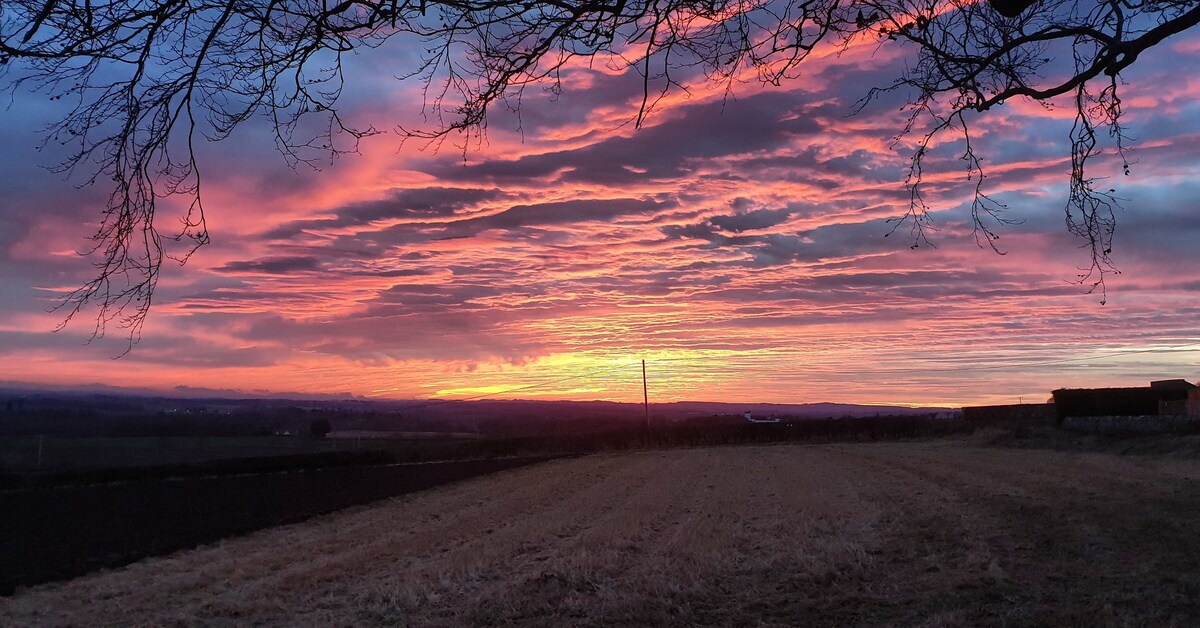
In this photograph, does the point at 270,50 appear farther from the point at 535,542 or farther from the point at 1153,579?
the point at 535,542

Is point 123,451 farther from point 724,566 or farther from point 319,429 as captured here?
point 724,566

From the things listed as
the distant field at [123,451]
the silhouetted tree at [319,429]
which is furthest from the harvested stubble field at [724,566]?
the silhouetted tree at [319,429]

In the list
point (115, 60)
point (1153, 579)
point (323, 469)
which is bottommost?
point (323, 469)

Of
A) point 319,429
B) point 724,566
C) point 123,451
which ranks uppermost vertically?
point 724,566

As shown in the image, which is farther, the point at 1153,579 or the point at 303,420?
the point at 303,420

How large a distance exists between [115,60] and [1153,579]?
8609mm

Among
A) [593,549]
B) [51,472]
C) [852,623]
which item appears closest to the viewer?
[852,623]

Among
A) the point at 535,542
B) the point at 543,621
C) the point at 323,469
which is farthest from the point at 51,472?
the point at 543,621

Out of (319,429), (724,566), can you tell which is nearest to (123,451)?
(319,429)

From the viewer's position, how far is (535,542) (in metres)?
15.6

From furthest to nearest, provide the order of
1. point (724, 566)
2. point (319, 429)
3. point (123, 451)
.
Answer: point (319, 429) → point (123, 451) → point (724, 566)

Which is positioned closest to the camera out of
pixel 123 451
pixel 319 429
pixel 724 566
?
pixel 724 566

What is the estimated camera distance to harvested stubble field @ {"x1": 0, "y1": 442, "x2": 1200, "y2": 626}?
7.04m

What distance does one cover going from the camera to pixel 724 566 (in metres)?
10.2
